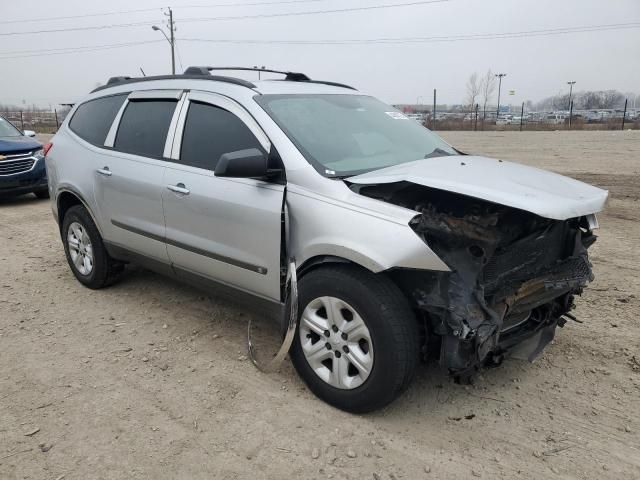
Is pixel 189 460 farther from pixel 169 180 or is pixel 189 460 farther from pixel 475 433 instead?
pixel 169 180

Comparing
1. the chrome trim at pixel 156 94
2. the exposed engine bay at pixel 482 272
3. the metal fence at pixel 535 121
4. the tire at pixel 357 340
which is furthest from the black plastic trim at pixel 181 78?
the metal fence at pixel 535 121

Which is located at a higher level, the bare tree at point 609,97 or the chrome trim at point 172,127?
the bare tree at point 609,97

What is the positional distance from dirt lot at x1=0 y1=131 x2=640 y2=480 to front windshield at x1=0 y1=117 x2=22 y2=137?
22.7 feet

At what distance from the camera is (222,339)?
3893 mm

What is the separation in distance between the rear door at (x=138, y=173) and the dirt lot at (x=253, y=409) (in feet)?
2.28

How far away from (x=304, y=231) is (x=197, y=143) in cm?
120

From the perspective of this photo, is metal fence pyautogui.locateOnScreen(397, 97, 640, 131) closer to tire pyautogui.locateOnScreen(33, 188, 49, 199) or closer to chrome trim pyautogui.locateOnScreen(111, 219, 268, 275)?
tire pyautogui.locateOnScreen(33, 188, 49, 199)

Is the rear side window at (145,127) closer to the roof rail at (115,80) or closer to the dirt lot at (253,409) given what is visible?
the roof rail at (115,80)

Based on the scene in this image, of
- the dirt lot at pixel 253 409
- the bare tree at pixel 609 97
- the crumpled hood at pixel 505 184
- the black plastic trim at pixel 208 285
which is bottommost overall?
the dirt lot at pixel 253 409

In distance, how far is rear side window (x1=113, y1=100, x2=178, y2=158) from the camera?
3.95 m

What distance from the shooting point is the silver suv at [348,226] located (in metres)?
2.64

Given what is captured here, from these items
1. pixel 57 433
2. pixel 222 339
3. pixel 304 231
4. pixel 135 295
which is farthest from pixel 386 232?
pixel 135 295

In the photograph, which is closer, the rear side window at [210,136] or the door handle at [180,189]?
the rear side window at [210,136]

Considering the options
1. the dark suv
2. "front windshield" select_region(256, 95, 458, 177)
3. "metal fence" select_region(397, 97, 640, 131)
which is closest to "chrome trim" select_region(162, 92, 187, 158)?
"front windshield" select_region(256, 95, 458, 177)
